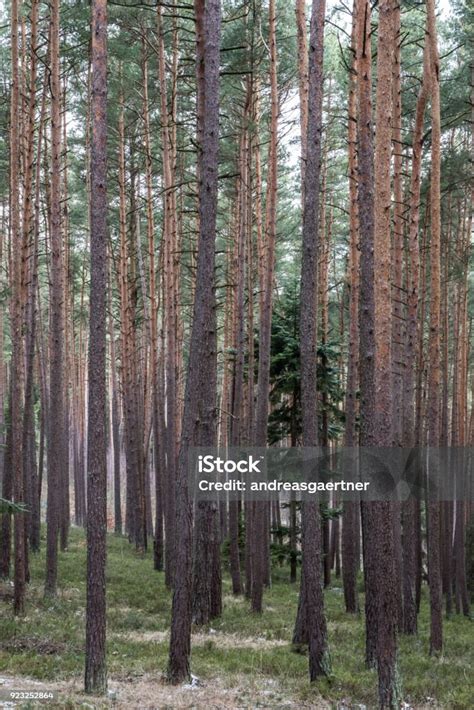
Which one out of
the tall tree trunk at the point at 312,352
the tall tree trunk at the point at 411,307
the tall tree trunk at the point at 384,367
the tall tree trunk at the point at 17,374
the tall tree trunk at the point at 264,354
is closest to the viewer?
the tall tree trunk at the point at 384,367

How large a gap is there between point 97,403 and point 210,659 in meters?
4.35

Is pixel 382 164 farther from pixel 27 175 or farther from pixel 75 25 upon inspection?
pixel 75 25

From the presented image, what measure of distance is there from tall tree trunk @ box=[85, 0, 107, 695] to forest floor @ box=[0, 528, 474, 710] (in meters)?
0.61

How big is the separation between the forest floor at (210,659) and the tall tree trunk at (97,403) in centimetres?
61

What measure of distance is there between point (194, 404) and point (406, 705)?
4.37 metres

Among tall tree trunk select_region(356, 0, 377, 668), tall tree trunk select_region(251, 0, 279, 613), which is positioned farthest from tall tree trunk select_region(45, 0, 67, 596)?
tall tree trunk select_region(356, 0, 377, 668)

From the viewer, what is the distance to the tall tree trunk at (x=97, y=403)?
7.79 meters

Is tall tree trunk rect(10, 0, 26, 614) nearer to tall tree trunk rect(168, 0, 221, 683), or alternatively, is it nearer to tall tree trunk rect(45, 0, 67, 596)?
tall tree trunk rect(45, 0, 67, 596)

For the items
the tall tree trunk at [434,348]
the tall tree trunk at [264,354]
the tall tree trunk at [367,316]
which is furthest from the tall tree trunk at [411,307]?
the tall tree trunk at [367,316]

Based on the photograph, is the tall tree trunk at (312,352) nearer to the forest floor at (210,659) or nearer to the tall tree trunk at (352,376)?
the forest floor at (210,659)

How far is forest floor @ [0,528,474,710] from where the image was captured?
320 inches

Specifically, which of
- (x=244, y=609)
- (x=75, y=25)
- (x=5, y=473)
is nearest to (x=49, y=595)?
(x=5, y=473)

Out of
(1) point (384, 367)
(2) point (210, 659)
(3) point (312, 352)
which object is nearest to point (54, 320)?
(3) point (312, 352)

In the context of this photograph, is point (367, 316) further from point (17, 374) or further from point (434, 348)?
point (17, 374)
